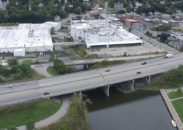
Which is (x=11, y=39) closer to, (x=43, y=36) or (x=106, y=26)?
(x=43, y=36)

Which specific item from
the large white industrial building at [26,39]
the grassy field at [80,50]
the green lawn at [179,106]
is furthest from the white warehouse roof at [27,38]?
the green lawn at [179,106]

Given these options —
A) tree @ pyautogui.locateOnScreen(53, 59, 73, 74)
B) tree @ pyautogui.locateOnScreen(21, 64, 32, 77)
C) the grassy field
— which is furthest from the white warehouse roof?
tree @ pyautogui.locateOnScreen(21, 64, 32, 77)

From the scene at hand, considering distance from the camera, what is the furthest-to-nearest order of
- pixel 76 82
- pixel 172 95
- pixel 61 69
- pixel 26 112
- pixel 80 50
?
pixel 80 50, pixel 61 69, pixel 172 95, pixel 76 82, pixel 26 112

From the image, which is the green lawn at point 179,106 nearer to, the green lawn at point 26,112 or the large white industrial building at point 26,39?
the green lawn at point 26,112

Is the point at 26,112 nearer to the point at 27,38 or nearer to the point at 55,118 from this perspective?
the point at 55,118

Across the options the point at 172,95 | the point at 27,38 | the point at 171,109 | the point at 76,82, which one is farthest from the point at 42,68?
the point at 171,109

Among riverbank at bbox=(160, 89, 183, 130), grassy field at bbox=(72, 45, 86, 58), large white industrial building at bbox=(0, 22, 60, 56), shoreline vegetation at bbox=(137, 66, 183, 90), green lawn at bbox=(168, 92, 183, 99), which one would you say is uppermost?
large white industrial building at bbox=(0, 22, 60, 56)

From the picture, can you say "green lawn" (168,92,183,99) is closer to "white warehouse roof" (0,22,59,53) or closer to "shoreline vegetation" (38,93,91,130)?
"shoreline vegetation" (38,93,91,130)
